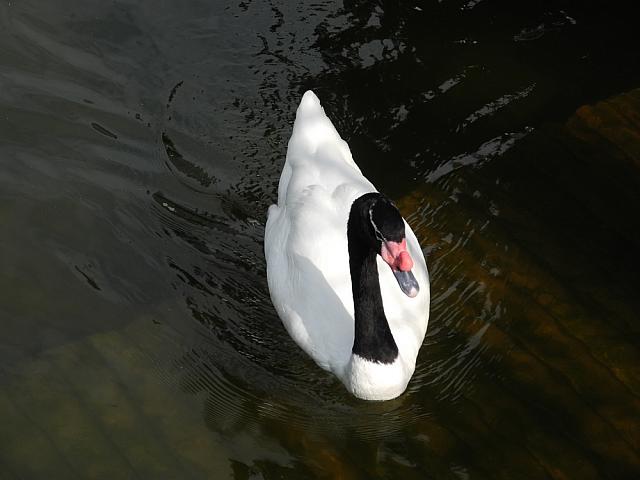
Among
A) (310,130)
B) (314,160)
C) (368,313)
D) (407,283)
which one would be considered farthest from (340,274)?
(310,130)

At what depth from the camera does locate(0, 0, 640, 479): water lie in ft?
18.4

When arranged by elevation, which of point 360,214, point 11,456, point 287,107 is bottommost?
point 11,456

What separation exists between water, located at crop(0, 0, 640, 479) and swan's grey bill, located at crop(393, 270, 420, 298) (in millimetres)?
1071

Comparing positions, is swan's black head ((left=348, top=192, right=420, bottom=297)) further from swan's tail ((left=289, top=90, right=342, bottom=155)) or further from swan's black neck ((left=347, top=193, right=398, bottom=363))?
swan's tail ((left=289, top=90, right=342, bottom=155))

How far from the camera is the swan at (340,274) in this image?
5.46 m

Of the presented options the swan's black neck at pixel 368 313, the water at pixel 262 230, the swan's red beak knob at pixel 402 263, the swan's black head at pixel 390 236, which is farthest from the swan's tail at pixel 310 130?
the swan's red beak knob at pixel 402 263

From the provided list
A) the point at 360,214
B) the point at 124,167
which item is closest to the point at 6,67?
the point at 124,167

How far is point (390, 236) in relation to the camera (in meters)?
4.92

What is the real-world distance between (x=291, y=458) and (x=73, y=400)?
1.31 metres

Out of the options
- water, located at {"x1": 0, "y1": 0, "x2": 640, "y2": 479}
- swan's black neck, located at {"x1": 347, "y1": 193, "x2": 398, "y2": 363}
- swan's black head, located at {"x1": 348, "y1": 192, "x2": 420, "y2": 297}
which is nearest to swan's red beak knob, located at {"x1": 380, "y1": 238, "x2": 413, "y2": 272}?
swan's black head, located at {"x1": 348, "y1": 192, "x2": 420, "y2": 297}

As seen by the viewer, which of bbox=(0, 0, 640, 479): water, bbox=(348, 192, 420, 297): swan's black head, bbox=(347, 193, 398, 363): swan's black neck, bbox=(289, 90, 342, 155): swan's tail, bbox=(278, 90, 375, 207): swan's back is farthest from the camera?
bbox=(289, 90, 342, 155): swan's tail

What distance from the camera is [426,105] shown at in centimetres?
763

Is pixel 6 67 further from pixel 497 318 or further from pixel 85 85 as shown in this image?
pixel 497 318

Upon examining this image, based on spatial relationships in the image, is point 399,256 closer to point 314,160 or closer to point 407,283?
point 407,283
